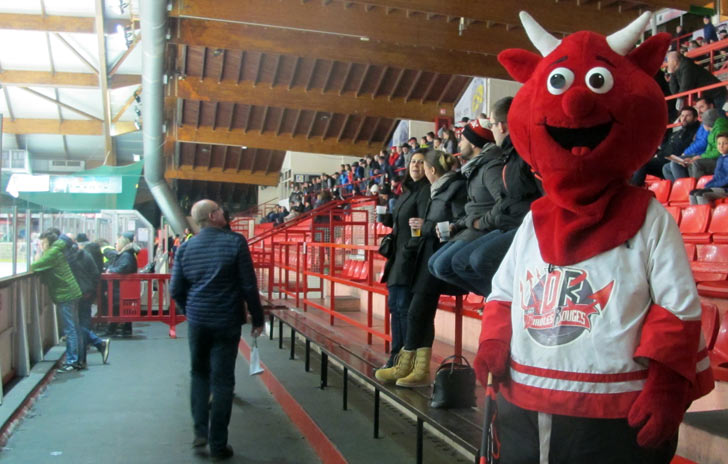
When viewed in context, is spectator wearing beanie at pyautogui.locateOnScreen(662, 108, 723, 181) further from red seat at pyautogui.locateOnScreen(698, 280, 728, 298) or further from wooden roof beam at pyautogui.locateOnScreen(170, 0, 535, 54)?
wooden roof beam at pyautogui.locateOnScreen(170, 0, 535, 54)

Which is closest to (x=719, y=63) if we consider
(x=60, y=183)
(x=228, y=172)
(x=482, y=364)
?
(x=482, y=364)

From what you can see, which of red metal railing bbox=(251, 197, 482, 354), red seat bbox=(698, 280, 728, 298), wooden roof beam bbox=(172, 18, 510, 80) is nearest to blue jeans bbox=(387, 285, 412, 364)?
red metal railing bbox=(251, 197, 482, 354)

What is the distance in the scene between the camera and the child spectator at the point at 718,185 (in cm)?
629

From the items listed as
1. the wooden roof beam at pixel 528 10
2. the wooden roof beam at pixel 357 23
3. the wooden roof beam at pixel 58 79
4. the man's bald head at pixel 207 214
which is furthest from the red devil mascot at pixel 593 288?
the wooden roof beam at pixel 58 79

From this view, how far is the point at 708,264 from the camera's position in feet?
17.3

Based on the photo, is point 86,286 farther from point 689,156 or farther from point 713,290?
point 689,156

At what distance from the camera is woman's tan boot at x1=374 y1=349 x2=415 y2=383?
13.1 ft

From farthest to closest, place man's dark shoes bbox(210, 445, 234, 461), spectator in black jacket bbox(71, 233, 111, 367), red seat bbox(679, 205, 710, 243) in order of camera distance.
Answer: spectator in black jacket bbox(71, 233, 111, 367) < red seat bbox(679, 205, 710, 243) < man's dark shoes bbox(210, 445, 234, 461)

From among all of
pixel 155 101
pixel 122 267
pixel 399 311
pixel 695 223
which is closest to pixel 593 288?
pixel 399 311

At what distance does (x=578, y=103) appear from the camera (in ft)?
5.65

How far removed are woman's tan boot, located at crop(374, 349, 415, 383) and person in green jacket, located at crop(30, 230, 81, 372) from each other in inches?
Answer: 190

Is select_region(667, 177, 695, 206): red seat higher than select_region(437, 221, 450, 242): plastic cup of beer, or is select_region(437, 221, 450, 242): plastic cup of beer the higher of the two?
select_region(667, 177, 695, 206): red seat

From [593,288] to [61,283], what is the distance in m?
7.27

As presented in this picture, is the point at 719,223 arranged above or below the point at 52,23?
below
